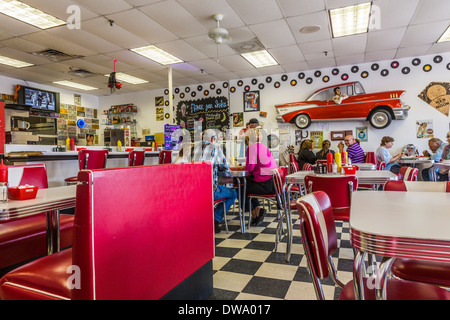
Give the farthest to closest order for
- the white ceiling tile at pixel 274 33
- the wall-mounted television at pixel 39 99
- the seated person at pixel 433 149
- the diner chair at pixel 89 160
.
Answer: the wall-mounted television at pixel 39 99
the seated person at pixel 433 149
the white ceiling tile at pixel 274 33
the diner chair at pixel 89 160

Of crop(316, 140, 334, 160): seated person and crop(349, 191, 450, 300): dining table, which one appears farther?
crop(316, 140, 334, 160): seated person

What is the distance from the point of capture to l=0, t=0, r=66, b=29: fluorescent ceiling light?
413 cm

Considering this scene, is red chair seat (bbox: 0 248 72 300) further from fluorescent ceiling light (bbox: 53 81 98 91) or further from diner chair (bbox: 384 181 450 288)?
fluorescent ceiling light (bbox: 53 81 98 91)

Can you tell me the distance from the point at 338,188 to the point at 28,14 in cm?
497

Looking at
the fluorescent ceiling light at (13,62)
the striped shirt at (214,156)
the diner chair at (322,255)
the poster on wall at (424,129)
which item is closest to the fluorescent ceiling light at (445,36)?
the poster on wall at (424,129)

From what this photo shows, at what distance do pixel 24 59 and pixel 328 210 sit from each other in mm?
7268

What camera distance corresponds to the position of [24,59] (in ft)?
20.7

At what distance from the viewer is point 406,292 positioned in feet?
3.74

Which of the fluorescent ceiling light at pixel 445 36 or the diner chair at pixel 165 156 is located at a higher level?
the fluorescent ceiling light at pixel 445 36

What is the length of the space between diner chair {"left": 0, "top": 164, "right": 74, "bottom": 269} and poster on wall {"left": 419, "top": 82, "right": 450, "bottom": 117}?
7.39 meters

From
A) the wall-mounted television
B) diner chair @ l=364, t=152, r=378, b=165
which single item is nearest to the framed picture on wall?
diner chair @ l=364, t=152, r=378, b=165

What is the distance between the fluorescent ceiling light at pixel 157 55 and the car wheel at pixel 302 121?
3.25 metres

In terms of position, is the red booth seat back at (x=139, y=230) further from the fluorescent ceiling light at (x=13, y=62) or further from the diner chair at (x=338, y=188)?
the fluorescent ceiling light at (x=13, y=62)

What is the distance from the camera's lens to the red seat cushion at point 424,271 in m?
1.28
